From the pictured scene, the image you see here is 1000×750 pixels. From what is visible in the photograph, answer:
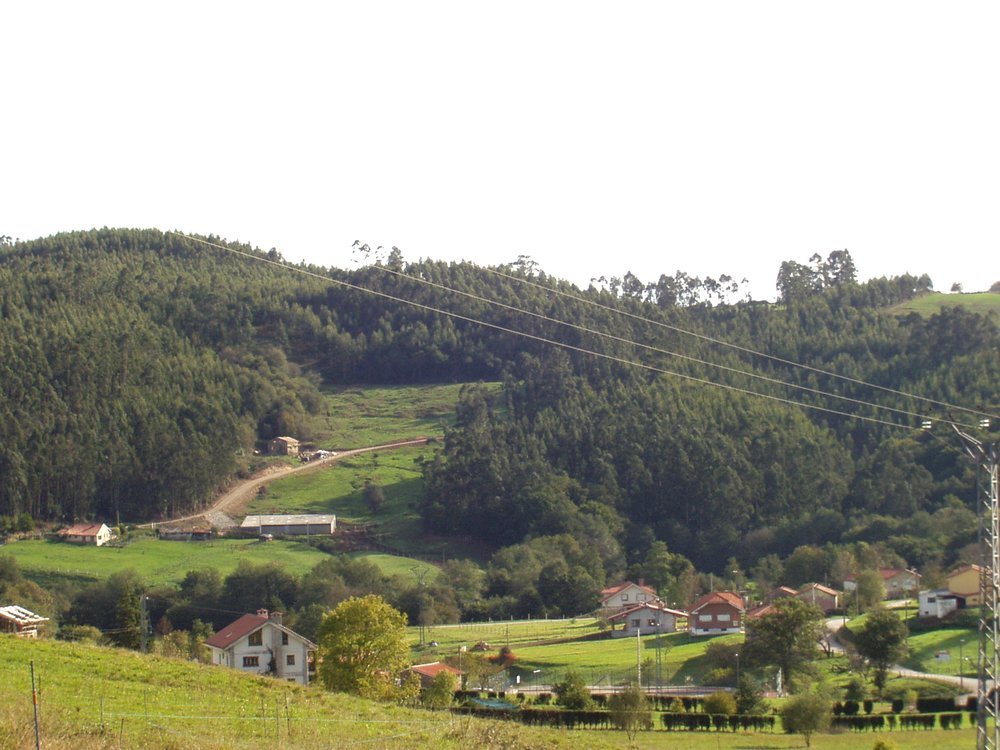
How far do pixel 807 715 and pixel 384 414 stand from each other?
7447 cm

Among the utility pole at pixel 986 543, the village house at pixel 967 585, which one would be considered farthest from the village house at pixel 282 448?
the utility pole at pixel 986 543

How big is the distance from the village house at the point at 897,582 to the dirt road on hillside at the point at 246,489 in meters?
34.5

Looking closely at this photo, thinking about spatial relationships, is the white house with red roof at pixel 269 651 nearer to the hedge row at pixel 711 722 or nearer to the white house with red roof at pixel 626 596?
the hedge row at pixel 711 722

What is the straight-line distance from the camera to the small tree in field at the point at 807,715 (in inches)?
1057

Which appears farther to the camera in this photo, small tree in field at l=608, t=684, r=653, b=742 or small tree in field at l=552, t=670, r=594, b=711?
small tree in field at l=552, t=670, r=594, b=711

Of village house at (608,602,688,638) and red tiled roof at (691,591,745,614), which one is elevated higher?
red tiled roof at (691,591,745,614)

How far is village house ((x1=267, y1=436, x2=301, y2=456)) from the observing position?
3474 inches

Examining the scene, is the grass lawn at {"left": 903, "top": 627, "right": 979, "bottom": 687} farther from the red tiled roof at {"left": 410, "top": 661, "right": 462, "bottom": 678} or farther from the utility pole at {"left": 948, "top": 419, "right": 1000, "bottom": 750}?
the utility pole at {"left": 948, "top": 419, "right": 1000, "bottom": 750}

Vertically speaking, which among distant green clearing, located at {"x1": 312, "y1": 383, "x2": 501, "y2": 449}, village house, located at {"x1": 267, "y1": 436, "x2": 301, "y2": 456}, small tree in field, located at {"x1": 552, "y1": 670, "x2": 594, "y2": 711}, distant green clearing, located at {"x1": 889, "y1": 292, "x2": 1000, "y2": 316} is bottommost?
small tree in field, located at {"x1": 552, "y1": 670, "x2": 594, "y2": 711}

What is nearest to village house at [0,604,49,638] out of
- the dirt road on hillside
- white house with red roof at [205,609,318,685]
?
white house with red roof at [205,609,318,685]

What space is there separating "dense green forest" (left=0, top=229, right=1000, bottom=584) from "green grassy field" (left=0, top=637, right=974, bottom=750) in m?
35.2

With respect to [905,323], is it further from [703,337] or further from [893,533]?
[893,533]

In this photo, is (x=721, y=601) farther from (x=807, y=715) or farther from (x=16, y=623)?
(x=16, y=623)

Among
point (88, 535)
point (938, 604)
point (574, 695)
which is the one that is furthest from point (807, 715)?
point (88, 535)
